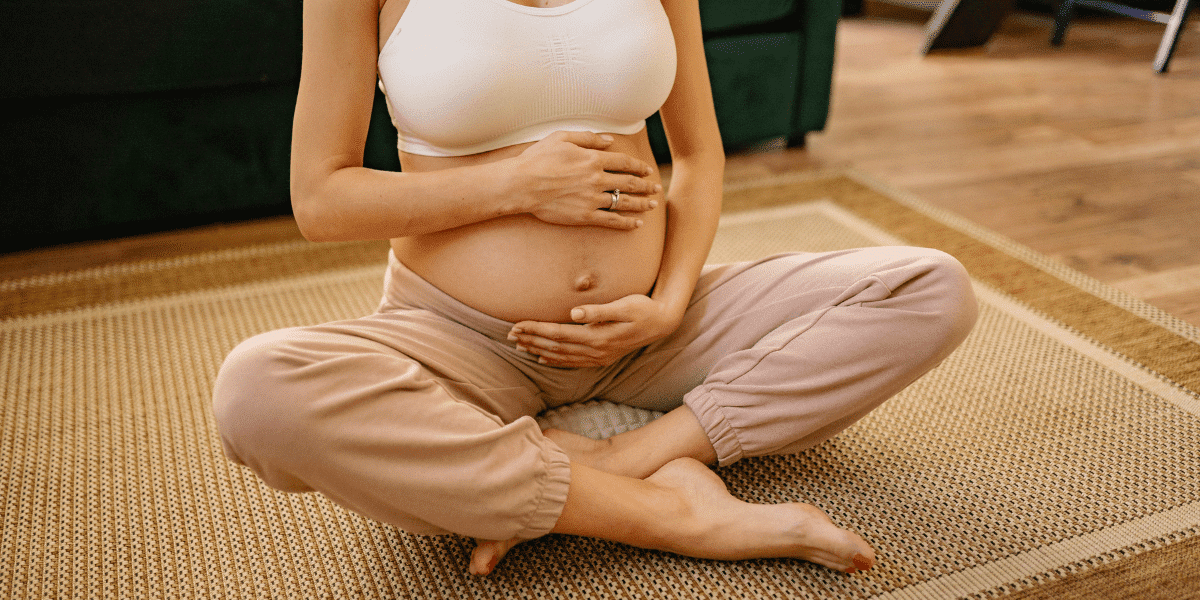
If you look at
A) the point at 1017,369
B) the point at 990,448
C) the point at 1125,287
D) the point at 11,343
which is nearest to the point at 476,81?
the point at 990,448

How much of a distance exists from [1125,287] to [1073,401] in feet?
1.45

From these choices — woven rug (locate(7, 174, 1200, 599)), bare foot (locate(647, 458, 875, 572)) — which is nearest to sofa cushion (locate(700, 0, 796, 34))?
woven rug (locate(7, 174, 1200, 599))

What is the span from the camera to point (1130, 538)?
84cm

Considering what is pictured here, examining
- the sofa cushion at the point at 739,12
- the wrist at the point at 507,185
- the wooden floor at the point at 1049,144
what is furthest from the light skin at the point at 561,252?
the sofa cushion at the point at 739,12

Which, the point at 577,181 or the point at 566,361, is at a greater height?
the point at 577,181

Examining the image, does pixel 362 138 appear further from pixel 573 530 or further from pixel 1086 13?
pixel 1086 13

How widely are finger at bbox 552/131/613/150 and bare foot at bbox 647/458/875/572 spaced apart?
352mm

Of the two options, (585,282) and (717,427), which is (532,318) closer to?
(585,282)

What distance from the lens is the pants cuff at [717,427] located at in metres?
0.85

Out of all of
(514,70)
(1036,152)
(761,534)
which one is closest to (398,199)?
(514,70)

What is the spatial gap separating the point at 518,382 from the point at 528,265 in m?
0.14

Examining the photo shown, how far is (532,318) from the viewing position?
32.8 inches

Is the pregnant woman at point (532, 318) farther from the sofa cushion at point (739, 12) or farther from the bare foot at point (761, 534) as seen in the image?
the sofa cushion at point (739, 12)

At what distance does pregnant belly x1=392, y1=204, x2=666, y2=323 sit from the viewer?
81cm
